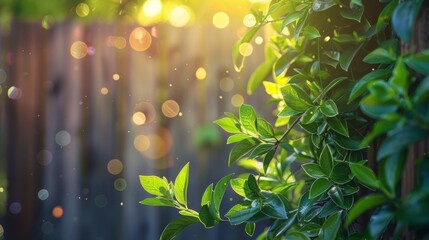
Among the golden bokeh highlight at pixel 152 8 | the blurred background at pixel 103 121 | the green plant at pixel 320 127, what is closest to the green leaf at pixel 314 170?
the green plant at pixel 320 127

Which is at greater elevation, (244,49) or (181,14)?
(181,14)

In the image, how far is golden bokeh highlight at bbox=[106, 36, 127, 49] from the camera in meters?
3.01

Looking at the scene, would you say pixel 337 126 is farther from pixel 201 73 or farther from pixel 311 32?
pixel 201 73

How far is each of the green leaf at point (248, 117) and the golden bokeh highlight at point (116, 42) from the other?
1.91 metres

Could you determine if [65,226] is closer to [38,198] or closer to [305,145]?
[38,198]

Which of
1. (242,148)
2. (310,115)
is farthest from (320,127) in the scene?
(242,148)

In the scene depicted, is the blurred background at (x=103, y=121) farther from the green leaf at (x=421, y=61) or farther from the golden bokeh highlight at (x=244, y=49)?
the green leaf at (x=421, y=61)

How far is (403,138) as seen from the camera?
75cm

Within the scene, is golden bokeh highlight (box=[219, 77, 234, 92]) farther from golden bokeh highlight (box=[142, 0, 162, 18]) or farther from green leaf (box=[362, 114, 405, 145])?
green leaf (box=[362, 114, 405, 145])

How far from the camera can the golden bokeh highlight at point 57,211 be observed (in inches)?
116

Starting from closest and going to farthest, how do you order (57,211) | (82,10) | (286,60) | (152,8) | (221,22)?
(286,60), (57,211), (221,22), (152,8), (82,10)

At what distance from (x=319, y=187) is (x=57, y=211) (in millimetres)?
2070

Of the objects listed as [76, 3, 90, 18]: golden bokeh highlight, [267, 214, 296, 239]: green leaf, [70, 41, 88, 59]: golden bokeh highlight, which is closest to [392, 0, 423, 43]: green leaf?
[267, 214, 296, 239]: green leaf

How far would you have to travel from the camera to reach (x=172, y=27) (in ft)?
9.96
